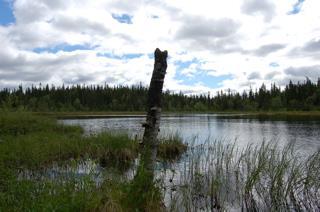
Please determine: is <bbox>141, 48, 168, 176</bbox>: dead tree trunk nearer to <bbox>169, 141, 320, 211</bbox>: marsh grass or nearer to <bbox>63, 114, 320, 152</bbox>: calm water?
<bbox>169, 141, 320, 211</bbox>: marsh grass

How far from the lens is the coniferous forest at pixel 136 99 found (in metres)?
121

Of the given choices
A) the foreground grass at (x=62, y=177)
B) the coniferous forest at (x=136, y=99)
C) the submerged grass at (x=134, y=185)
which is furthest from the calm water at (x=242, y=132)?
the coniferous forest at (x=136, y=99)

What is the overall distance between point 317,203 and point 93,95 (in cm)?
15429

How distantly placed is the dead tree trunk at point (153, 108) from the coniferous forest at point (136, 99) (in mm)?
112165

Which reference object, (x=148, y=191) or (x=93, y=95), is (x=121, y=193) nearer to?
(x=148, y=191)

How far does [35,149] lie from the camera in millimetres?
16094

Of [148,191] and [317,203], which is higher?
[148,191]

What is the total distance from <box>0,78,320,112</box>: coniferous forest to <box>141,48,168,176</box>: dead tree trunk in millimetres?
112165

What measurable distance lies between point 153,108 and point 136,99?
15631 cm

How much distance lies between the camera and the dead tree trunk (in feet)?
27.4

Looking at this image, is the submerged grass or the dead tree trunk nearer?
the submerged grass

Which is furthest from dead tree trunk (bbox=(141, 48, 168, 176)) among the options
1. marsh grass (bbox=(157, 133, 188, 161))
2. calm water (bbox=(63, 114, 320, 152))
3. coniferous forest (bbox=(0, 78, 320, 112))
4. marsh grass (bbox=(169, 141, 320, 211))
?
coniferous forest (bbox=(0, 78, 320, 112))

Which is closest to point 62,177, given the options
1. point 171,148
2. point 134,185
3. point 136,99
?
point 134,185

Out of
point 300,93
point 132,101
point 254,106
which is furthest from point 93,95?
point 300,93
